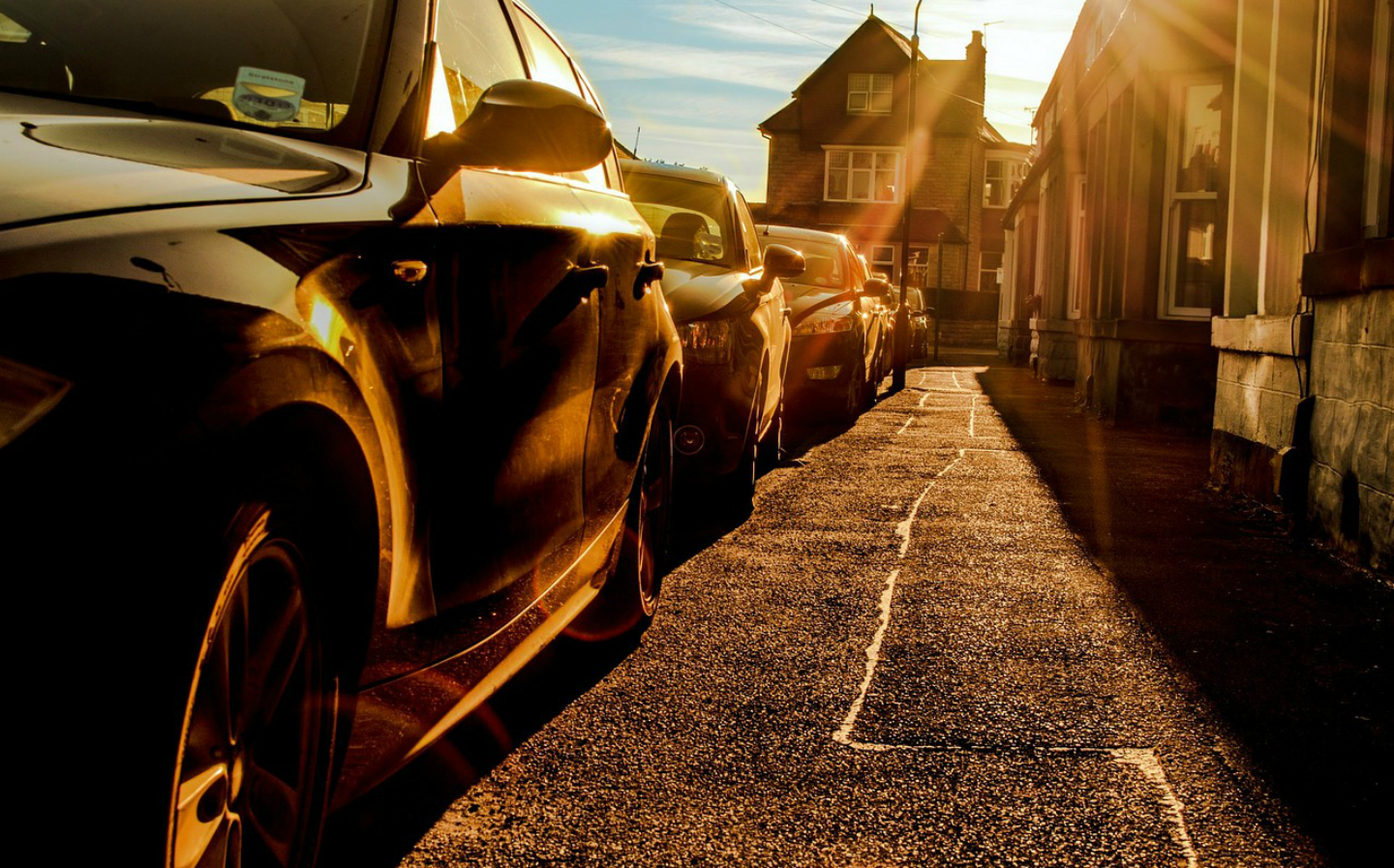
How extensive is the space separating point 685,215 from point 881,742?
4.74 m

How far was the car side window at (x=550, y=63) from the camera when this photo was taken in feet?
13.1

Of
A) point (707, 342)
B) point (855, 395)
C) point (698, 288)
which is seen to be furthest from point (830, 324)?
point (707, 342)

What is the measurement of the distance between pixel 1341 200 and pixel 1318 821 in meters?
4.94

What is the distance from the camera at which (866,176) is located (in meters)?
51.7

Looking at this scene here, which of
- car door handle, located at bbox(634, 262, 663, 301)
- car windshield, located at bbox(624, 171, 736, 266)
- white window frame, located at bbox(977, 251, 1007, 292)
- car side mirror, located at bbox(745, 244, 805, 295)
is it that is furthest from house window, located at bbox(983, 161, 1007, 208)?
car door handle, located at bbox(634, 262, 663, 301)

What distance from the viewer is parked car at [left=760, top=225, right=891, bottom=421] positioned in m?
12.6

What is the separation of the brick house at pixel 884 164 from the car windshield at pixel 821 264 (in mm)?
36685

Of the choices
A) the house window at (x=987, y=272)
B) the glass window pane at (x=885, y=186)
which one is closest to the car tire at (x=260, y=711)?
the glass window pane at (x=885, y=186)

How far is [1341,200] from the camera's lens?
7039 mm

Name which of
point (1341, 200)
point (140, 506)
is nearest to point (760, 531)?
point (1341, 200)

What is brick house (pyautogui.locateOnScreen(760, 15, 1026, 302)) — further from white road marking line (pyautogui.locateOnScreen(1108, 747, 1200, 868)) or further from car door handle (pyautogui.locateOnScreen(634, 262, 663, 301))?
white road marking line (pyautogui.locateOnScreen(1108, 747, 1200, 868))

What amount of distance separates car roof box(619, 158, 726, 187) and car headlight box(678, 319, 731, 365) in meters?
1.71

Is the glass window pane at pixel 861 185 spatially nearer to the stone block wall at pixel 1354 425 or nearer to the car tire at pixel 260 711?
the stone block wall at pixel 1354 425

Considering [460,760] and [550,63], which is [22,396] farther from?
[550,63]
